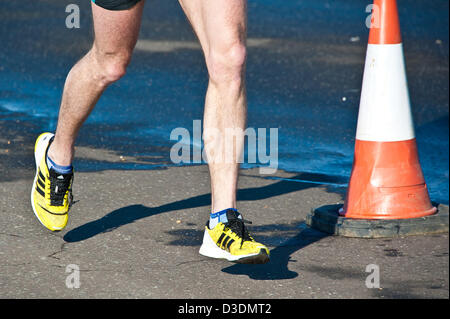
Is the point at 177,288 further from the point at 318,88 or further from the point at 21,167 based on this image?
the point at 318,88

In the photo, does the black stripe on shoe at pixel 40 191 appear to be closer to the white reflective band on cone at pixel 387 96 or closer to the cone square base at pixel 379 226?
the cone square base at pixel 379 226

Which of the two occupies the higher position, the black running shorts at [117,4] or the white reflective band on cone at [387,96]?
the black running shorts at [117,4]

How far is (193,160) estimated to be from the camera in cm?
598

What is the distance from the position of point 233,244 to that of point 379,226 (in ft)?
3.00

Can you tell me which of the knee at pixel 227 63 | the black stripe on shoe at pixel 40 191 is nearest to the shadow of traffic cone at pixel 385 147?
the knee at pixel 227 63

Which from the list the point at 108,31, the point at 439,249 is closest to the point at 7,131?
the point at 108,31

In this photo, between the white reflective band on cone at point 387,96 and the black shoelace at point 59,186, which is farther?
the white reflective band on cone at point 387,96

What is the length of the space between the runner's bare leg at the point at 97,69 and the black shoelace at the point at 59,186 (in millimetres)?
71

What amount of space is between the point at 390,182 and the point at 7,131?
116 inches

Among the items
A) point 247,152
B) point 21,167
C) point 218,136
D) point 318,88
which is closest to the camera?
point 218,136

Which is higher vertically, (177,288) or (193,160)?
(193,160)

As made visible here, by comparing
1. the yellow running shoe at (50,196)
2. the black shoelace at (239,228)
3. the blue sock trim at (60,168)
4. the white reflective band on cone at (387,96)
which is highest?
the white reflective band on cone at (387,96)

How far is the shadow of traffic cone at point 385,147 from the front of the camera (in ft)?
15.7
